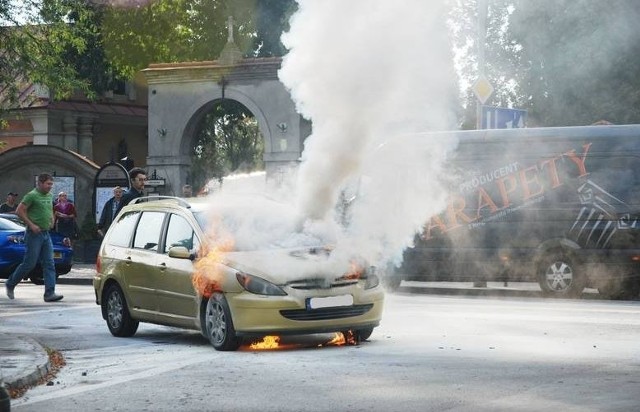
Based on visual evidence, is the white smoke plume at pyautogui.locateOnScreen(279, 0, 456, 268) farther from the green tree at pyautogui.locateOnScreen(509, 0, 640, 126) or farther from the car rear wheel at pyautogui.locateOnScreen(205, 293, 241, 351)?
the green tree at pyautogui.locateOnScreen(509, 0, 640, 126)

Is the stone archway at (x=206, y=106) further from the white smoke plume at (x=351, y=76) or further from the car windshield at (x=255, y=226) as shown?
the car windshield at (x=255, y=226)

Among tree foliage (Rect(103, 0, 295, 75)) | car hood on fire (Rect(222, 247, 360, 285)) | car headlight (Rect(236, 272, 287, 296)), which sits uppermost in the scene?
tree foliage (Rect(103, 0, 295, 75))

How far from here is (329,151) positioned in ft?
46.6

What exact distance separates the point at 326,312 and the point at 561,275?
890 centimetres

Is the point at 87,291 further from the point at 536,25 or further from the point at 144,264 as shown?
the point at 536,25

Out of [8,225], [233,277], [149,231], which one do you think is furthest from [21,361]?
[8,225]

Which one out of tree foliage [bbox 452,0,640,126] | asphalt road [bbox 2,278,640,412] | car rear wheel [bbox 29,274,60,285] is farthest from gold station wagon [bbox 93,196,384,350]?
tree foliage [bbox 452,0,640,126]

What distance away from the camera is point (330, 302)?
1241 cm

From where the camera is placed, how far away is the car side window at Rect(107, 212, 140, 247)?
14794mm

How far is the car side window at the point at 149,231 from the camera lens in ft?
46.4

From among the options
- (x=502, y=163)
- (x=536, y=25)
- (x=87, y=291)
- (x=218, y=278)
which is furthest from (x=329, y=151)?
(x=536, y=25)

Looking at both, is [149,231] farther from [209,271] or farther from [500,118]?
[500,118]

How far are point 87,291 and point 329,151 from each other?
397 inches

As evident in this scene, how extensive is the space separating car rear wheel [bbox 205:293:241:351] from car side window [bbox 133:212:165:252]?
1.55m
